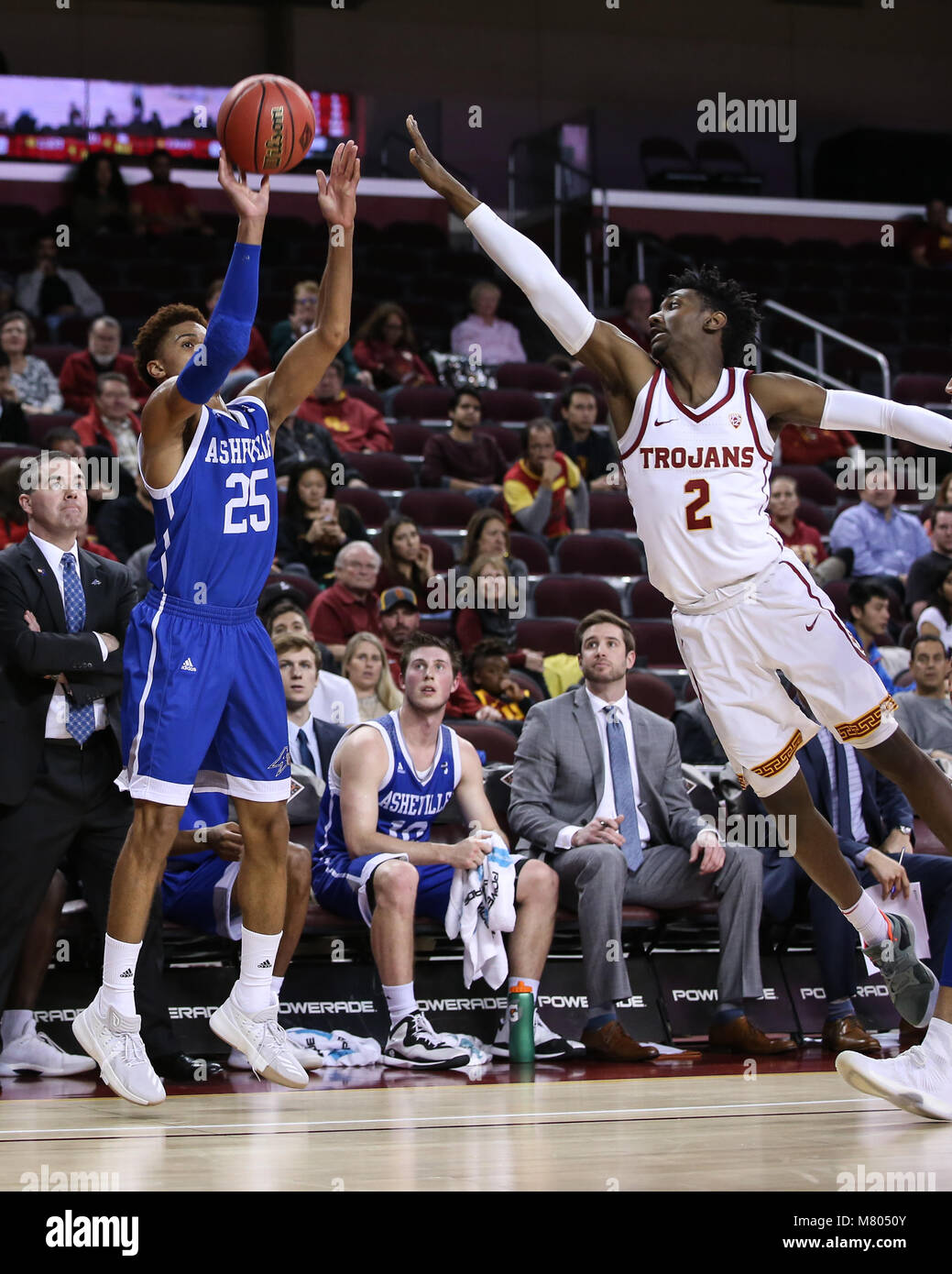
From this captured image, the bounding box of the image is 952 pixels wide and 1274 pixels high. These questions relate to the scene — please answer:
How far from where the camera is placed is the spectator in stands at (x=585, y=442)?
10.6 m

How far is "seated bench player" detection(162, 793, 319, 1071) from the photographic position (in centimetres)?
533

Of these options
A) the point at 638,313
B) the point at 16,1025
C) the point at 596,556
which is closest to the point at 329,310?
the point at 16,1025

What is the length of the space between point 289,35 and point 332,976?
12.1 m

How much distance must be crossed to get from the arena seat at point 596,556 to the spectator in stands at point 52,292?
4492 millimetres

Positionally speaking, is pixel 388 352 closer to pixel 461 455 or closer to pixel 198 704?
pixel 461 455

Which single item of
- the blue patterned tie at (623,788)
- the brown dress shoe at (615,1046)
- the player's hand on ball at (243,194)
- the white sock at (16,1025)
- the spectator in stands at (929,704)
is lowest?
the brown dress shoe at (615,1046)

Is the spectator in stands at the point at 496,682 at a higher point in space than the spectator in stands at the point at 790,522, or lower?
lower

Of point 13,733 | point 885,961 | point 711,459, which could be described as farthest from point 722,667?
point 13,733

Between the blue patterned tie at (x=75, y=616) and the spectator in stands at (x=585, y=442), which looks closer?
the blue patterned tie at (x=75, y=616)

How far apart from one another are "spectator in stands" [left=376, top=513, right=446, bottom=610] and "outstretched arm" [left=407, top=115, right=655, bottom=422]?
3936mm

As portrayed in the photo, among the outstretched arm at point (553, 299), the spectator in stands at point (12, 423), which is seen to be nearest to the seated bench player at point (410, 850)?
the outstretched arm at point (553, 299)

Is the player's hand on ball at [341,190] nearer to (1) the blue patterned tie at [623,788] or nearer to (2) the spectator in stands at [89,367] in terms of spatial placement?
(1) the blue patterned tie at [623,788]

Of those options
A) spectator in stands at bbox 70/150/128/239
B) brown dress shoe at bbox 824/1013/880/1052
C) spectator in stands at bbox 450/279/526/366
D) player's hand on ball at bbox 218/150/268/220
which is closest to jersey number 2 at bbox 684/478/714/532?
player's hand on ball at bbox 218/150/268/220
